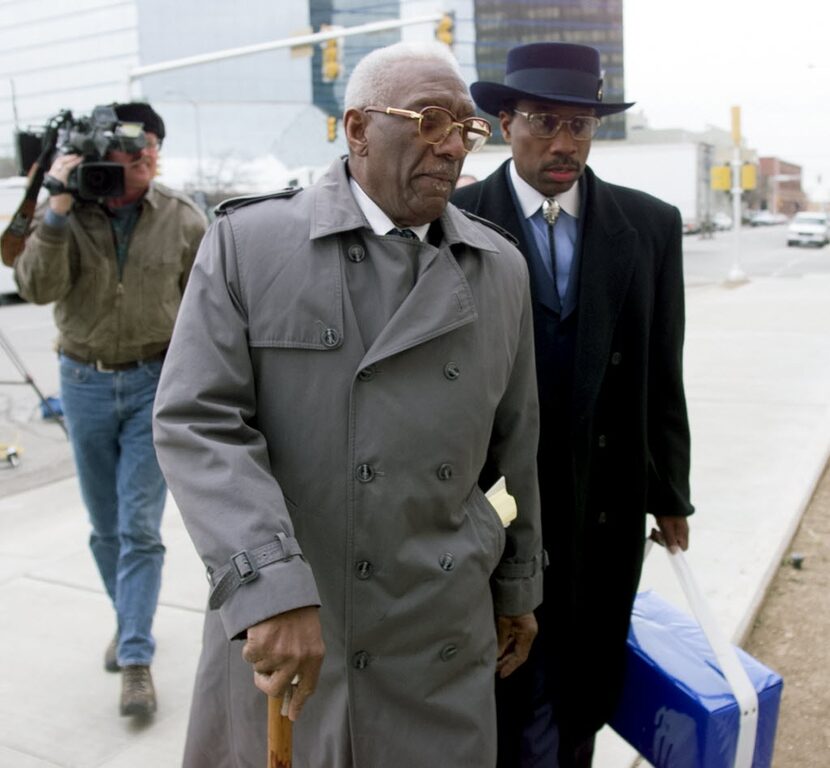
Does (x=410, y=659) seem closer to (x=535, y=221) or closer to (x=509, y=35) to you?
(x=535, y=221)

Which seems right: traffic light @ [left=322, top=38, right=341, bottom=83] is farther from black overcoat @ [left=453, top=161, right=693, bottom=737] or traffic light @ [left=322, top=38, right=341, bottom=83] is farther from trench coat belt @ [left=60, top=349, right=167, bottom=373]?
black overcoat @ [left=453, top=161, right=693, bottom=737]

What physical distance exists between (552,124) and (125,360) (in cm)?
167

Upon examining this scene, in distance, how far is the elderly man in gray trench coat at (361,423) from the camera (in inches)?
65.7

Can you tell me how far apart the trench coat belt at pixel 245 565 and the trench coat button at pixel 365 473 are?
0.19 meters

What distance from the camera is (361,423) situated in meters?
1.70

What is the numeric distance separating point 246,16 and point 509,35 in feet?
81.0

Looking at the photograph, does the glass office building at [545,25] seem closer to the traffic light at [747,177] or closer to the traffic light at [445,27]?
the traffic light at [747,177]

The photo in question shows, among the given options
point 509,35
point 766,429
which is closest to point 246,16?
point 509,35

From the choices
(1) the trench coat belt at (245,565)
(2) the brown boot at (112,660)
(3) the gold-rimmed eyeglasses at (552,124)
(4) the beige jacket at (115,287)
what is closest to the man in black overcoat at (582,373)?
(3) the gold-rimmed eyeglasses at (552,124)

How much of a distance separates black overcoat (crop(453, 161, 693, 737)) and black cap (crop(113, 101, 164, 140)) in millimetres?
1474

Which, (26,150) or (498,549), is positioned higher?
(26,150)

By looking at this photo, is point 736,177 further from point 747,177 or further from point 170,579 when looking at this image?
point 170,579

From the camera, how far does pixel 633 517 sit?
2512 millimetres

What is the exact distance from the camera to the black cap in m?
3.51
